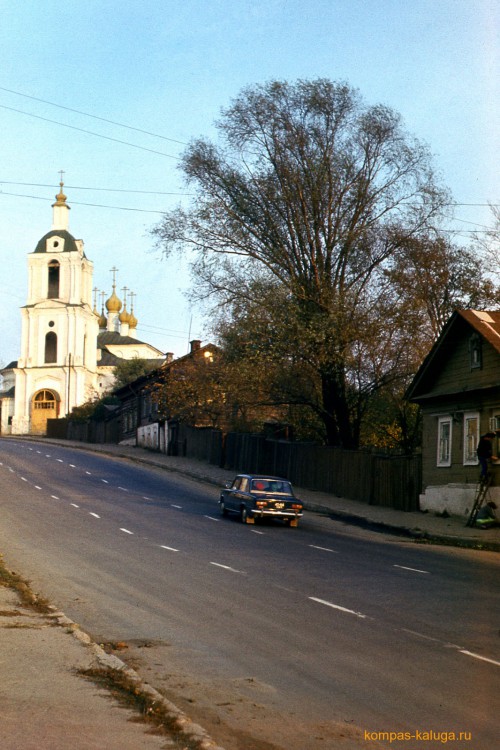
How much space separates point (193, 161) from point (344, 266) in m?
7.30

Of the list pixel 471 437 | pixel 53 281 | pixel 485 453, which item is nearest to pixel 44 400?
pixel 53 281

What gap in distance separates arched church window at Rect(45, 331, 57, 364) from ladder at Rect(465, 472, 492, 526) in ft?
271

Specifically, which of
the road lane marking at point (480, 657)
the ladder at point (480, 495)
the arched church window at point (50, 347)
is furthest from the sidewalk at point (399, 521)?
the arched church window at point (50, 347)

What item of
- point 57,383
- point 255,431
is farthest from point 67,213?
point 255,431

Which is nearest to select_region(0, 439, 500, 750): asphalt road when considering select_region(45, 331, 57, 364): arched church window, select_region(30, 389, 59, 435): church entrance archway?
select_region(30, 389, 59, 435): church entrance archway

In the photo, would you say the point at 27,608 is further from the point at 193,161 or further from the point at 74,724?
the point at 193,161

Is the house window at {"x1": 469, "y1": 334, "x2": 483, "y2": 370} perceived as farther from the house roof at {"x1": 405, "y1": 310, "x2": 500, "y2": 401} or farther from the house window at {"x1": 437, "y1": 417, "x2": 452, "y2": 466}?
the house window at {"x1": 437, "y1": 417, "x2": 452, "y2": 466}

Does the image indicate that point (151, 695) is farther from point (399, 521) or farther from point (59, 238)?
point (59, 238)

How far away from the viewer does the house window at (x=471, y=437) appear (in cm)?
3166

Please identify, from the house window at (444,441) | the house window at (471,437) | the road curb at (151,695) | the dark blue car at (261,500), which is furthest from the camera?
the house window at (444,441)

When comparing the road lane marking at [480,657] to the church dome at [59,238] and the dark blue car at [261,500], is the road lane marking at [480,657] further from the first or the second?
the church dome at [59,238]

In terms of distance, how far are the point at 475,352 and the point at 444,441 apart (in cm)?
377

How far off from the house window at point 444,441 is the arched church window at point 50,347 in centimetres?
7813

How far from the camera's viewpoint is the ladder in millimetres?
28875
